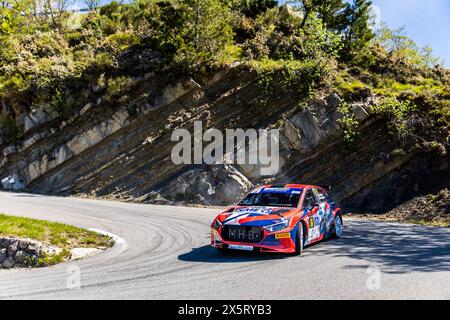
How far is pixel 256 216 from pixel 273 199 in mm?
1328

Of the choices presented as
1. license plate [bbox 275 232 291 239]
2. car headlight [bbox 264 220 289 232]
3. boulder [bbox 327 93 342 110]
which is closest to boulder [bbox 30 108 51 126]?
boulder [bbox 327 93 342 110]

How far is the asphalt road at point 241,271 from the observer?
21.9ft

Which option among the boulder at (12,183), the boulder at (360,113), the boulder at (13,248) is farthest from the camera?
the boulder at (12,183)

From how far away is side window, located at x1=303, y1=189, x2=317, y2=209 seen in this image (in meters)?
10.4

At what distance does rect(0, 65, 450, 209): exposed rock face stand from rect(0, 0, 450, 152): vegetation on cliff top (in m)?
0.90

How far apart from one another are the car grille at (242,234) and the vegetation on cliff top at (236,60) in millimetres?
14250

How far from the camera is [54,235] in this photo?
468 inches

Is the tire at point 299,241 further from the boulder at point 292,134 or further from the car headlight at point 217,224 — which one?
the boulder at point 292,134

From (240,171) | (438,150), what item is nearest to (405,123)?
(438,150)

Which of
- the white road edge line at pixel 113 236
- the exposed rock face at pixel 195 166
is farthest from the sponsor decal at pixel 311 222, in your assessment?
the exposed rock face at pixel 195 166

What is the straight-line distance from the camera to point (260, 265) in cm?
849

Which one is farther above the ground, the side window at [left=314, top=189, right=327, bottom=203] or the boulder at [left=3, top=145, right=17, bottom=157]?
the boulder at [left=3, top=145, right=17, bottom=157]

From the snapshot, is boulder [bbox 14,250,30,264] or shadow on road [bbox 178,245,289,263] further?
boulder [bbox 14,250,30,264]

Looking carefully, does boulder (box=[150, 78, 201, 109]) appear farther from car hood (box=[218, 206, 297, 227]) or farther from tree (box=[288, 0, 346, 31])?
car hood (box=[218, 206, 297, 227])
